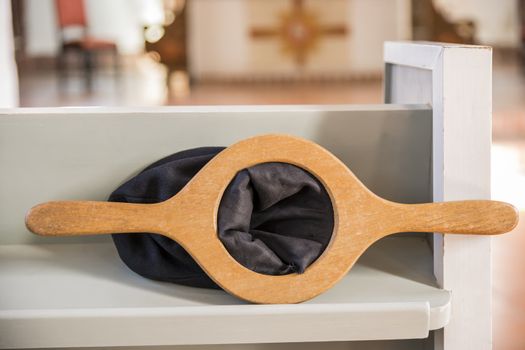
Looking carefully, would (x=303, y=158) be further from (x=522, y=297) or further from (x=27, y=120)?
(x=522, y=297)

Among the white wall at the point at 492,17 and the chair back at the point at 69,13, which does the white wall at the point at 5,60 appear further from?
the white wall at the point at 492,17

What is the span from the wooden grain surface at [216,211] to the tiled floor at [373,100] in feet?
2.44

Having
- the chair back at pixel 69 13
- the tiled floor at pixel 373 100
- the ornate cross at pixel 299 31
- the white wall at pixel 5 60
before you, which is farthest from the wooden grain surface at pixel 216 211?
the ornate cross at pixel 299 31

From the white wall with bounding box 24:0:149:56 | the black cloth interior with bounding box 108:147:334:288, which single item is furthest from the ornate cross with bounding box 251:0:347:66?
the black cloth interior with bounding box 108:147:334:288

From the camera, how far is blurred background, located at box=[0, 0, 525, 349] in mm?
7246

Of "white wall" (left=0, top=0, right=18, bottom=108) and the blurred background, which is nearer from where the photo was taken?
"white wall" (left=0, top=0, right=18, bottom=108)

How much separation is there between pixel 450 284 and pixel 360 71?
7886 mm

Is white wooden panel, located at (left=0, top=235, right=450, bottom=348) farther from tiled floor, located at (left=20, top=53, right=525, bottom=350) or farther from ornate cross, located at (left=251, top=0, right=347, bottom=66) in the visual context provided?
ornate cross, located at (left=251, top=0, right=347, bottom=66)

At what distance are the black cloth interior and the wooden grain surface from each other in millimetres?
28

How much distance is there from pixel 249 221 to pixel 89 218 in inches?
7.9

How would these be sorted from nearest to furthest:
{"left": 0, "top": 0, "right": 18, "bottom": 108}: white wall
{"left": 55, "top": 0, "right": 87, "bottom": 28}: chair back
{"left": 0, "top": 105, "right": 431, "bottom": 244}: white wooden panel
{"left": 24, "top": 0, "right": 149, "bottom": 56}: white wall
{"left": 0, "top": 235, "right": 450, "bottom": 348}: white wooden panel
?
{"left": 0, "top": 235, "right": 450, "bottom": 348}: white wooden panel < {"left": 0, "top": 105, "right": 431, "bottom": 244}: white wooden panel < {"left": 0, "top": 0, "right": 18, "bottom": 108}: white wall < {"left": 55, "top": 0, "right": 87, "bottom": 28}: chair back < {"left": 24, "top": 0, "right": 149, "bottom": 56}: white wall

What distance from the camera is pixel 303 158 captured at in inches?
40.4

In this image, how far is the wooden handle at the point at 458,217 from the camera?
1.04m

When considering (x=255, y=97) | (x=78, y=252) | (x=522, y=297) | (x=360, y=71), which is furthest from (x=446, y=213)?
(x=360, y=71)
